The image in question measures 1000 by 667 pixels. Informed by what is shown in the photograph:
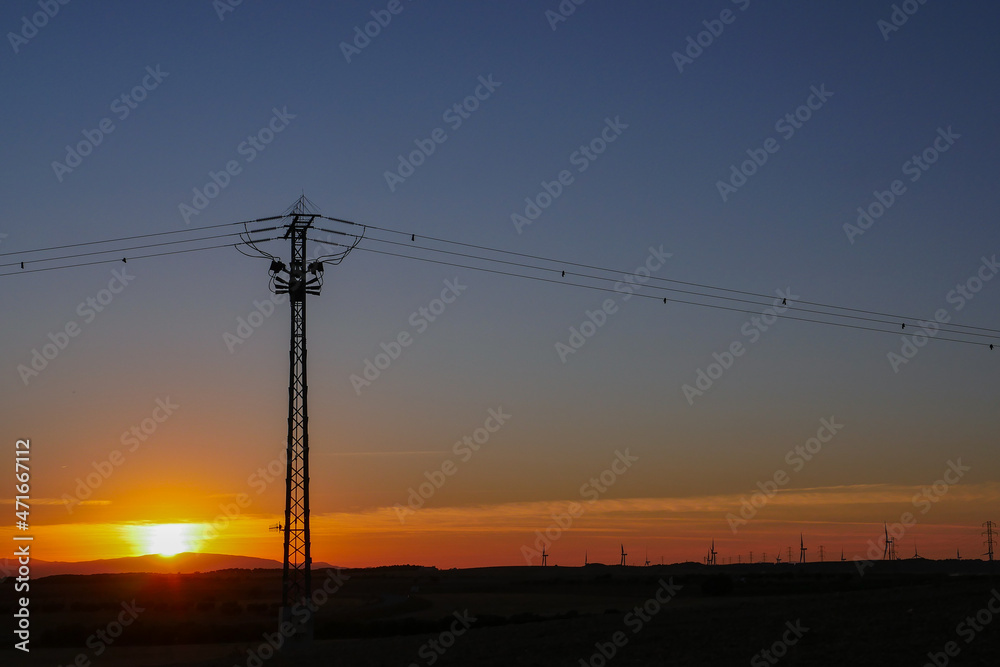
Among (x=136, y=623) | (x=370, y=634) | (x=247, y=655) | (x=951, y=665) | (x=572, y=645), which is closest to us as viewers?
(x=951, y=665)

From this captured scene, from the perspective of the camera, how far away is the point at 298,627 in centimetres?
3897

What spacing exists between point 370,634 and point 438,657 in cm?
2654

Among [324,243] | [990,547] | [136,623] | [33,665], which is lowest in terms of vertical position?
[33,665]

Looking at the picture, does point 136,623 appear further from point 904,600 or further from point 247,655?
point 904,600

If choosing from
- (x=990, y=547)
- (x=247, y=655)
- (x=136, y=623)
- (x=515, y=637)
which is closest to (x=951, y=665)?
(x=515, y=637)

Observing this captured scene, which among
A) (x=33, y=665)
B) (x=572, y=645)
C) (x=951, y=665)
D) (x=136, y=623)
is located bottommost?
(x=951, y=665)

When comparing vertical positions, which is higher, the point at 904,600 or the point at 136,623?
the point at 136,623

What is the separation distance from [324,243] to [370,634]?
2827cm

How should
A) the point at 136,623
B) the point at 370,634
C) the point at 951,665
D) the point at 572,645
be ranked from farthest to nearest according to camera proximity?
the point at 136,623 → the point at 370,634 → the point at 572,645 → the point at 951,665

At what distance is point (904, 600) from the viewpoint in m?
35.8

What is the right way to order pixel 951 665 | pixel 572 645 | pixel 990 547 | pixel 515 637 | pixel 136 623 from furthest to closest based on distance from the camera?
pixel 990 547
pixel 136 623
pixel 515 637
pixel 572 645
pixel 951 665

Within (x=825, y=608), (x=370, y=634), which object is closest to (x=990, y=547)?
(x=370, y=634)

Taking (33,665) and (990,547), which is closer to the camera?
(33,665)

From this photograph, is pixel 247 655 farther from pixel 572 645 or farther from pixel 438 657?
pixel 572 645
